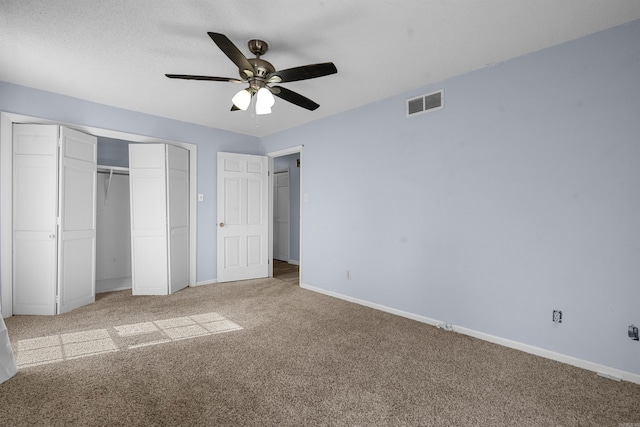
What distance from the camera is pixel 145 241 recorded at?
4309mm

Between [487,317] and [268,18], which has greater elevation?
[268,18]

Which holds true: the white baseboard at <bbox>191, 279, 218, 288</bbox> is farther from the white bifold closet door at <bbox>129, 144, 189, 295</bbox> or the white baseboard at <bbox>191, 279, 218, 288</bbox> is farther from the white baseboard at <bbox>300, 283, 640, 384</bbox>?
the white baseboard at <bbox>300, 283, 640, 384</bbox>

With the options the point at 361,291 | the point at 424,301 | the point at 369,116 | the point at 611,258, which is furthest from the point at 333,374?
the point at 369,116

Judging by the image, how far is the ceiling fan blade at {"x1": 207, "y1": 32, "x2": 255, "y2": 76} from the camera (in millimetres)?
1929

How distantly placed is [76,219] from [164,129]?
1.70 m

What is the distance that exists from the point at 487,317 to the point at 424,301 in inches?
24.8

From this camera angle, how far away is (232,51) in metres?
2.09

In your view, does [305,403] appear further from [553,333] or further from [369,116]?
[369,116]

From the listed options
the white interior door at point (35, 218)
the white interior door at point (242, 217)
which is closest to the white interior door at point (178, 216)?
the white interior door at point (242, 217)

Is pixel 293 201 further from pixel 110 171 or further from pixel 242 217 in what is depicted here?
pixel 110 171

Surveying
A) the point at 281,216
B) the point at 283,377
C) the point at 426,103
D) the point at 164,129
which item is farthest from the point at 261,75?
the point at 281,216

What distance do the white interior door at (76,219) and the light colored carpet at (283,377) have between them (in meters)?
0.39

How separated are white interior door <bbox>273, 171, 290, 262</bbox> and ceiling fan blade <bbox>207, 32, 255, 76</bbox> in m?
4.91

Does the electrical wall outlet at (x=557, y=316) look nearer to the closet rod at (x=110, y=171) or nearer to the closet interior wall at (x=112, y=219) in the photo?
the closet interior wall at (x=112, y=219)
